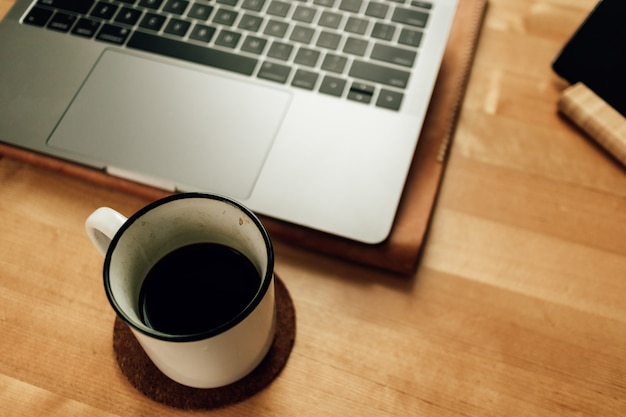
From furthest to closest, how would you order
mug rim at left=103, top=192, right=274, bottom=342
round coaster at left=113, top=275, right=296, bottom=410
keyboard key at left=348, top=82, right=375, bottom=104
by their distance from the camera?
keyboard key at left=348, top=82, right=375, bottom=104, round coaster at left=113, top=275, right=296, bottom=410, mug rim at left=103, top=192, right=274, bottom=342

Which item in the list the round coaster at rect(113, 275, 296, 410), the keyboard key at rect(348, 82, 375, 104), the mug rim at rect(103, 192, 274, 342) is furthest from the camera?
the keyboard key at rect(348, 82, 375, 104)

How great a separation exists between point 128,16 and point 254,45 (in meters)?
0.14

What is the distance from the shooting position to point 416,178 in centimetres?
49

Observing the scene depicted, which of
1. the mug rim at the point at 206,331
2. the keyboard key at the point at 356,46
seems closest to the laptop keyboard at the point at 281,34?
the keyboard key at the point at 356,46

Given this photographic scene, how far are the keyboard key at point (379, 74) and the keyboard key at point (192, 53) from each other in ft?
0.32

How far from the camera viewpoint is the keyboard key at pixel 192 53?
53cm

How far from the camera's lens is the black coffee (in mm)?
367

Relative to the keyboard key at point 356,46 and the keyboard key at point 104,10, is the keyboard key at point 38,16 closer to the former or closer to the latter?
the keyboard key at point 104,10

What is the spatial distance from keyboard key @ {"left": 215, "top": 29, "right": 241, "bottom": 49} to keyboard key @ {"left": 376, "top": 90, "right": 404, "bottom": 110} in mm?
154

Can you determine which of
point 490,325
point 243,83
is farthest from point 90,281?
point 490,325

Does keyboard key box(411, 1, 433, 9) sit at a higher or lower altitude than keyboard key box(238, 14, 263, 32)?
higher

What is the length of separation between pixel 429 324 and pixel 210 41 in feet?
1.12

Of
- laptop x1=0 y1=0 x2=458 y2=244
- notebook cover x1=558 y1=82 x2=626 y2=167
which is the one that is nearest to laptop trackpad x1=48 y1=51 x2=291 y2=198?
laptop x1=0 y1=0 x2=458 y2=244

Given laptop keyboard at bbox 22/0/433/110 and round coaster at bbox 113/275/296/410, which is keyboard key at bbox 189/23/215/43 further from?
round coaster at bbox 113/275/296/410
